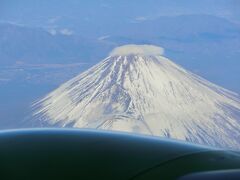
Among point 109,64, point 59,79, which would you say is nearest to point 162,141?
point 109,64

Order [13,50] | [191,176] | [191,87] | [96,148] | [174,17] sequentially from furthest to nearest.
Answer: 1. [174,17]
2. [13,50]
3. [191,87]
4. [96,148]
5. [191,176]

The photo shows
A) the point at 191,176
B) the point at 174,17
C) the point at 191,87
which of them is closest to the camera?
the point at 191,176

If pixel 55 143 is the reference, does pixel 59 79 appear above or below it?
above

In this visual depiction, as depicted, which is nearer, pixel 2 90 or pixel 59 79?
pixel 2 90

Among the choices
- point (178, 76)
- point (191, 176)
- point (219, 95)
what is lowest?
point (191, 176)

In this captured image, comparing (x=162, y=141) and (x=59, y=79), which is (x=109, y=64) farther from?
(x=162, y=141)

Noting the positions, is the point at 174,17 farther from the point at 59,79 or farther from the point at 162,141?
the point at 162,141

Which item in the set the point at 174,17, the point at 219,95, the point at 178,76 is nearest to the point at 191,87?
the point at 178,76
